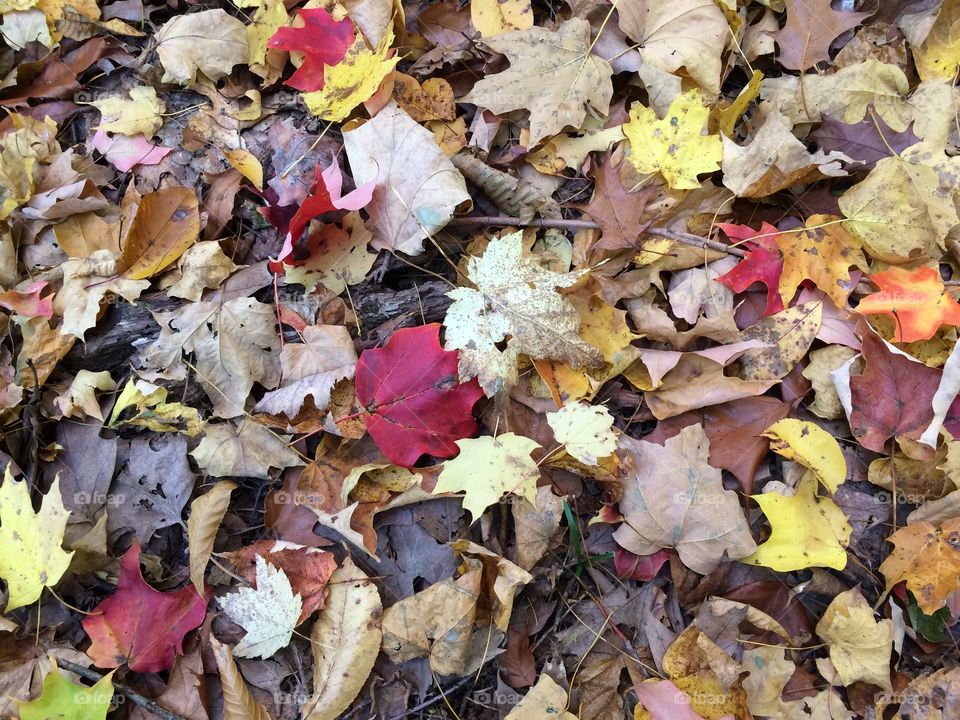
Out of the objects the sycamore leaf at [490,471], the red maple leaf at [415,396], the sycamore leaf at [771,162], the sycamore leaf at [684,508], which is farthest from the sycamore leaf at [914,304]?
the red maple leaf at [415,396]

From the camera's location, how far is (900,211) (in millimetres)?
1939

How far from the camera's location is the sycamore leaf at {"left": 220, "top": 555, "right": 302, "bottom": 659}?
1767 mm

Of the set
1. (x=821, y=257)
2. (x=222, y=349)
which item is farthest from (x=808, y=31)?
(x=222, y=349)

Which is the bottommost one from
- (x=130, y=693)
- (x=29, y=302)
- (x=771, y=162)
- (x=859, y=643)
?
(x=130, y=693)

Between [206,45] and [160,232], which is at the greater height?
[206,45]

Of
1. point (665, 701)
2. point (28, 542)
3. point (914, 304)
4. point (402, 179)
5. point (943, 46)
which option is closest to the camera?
point (665, 701)

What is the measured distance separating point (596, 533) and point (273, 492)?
3.29 feet

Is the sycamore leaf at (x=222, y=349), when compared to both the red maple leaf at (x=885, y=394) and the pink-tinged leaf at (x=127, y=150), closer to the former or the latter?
the pink-tinged leaf at (x=127, y=150)

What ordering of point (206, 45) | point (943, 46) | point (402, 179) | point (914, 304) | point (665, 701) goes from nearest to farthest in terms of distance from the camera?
1. point (665, 701)
2. point (914, 304)
3. point (402, 179)
4. point (943, 46)
5. point (206, 45)

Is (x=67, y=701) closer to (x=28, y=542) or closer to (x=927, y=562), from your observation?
(x=28, y=542)

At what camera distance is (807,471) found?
181 centimetres

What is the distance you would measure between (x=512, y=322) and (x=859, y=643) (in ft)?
4.36

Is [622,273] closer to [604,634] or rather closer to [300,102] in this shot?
[604,634]

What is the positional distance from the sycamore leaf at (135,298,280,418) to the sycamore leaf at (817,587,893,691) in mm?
1829
